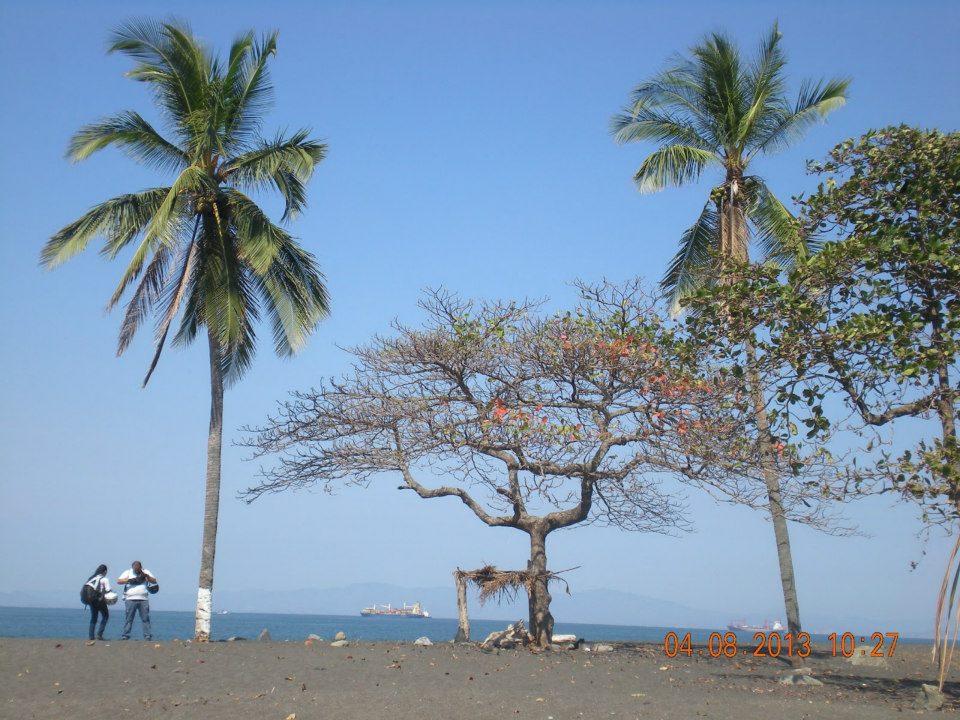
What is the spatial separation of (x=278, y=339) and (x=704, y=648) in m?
12.5

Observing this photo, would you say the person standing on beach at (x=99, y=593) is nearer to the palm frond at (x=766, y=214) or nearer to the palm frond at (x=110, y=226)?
the palm frond at (x=110, y=226)

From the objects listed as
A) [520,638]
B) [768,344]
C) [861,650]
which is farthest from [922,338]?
[520,638]

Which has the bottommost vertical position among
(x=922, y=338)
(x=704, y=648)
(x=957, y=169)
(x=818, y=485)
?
(x=704, y=648)

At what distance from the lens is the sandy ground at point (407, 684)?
420 inches

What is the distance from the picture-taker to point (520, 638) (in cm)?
1805

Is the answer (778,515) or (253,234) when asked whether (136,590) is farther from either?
(778,515)

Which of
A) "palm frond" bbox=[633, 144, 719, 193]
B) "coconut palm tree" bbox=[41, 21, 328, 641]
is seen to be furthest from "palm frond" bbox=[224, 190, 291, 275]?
"palm frond" bbox=[633, 144, 719, 193]

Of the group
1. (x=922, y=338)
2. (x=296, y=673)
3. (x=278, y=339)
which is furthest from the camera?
(x=278, y=339)

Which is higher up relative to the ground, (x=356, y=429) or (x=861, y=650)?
(x=356, y=429)

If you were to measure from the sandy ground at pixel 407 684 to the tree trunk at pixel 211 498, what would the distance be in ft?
4.48

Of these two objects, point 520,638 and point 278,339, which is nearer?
point 520,638

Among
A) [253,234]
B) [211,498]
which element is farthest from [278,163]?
[211,498]

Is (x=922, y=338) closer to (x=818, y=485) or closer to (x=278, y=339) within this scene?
(x=818, y=485)

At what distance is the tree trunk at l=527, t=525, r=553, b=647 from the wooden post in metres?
1.75
